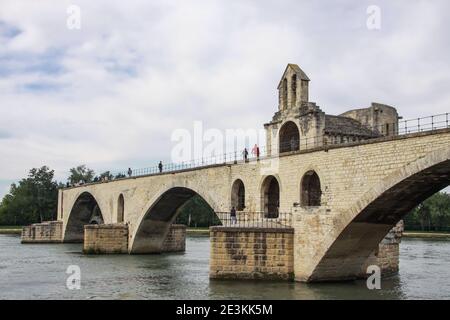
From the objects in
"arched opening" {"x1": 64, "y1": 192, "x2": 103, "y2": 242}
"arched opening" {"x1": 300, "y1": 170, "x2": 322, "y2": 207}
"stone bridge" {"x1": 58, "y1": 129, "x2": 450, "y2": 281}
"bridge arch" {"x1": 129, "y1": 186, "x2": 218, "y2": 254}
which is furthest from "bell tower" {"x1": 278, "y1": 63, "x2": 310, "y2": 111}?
"arched opening" {"x1": 64, "y1": 192, "x2": 103, "y2": 242}

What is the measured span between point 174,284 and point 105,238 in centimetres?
1944

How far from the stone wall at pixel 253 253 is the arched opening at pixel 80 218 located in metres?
39.2

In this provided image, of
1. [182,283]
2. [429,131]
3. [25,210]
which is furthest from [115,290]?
[25,210]

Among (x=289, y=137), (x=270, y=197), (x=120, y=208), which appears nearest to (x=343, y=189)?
(x=270, y=197)

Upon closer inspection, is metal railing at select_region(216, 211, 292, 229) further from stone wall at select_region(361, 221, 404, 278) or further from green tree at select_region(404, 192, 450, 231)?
green tree at select_region(404, 192, 450, 231)

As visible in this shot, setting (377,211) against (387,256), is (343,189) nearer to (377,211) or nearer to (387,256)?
(377,211)

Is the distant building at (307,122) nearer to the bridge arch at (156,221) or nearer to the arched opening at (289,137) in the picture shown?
the arched opening at (289,137)

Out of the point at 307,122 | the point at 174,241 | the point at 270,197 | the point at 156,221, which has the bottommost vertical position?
the point at 174,241

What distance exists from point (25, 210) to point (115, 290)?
236 feet

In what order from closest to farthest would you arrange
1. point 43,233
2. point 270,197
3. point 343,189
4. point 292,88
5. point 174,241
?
1. point 343,189
2. point 270,197
3. point 292,88
4. point 174,241
5. point 43,233

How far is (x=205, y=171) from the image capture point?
3388 centimetres

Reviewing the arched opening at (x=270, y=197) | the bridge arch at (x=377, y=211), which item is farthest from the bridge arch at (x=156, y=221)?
the bridge arch at (x=377, y=211)

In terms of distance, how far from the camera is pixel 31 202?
3521 inches
